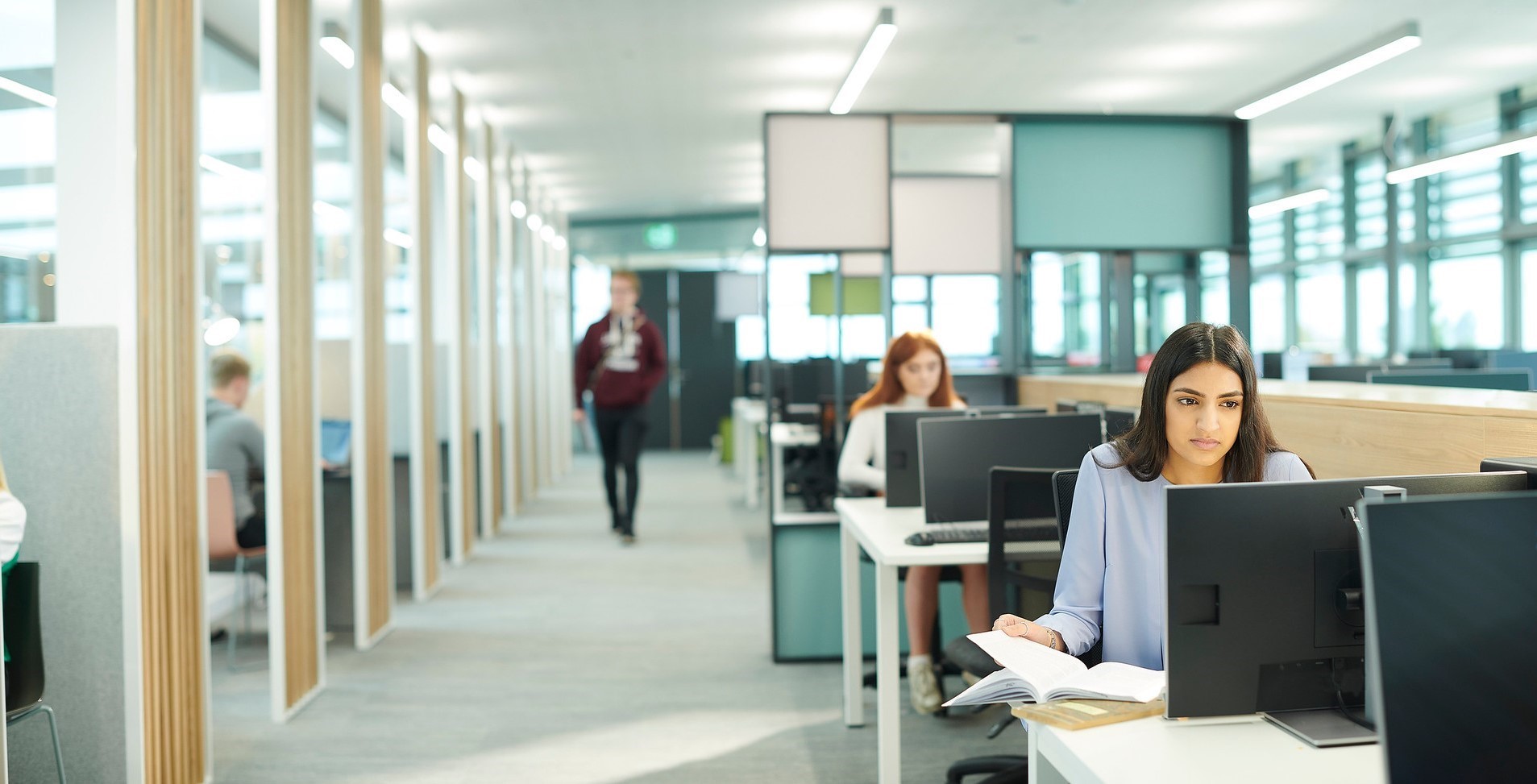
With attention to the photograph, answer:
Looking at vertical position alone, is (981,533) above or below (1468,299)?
below

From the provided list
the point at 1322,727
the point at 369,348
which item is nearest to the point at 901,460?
the point at 1322,727

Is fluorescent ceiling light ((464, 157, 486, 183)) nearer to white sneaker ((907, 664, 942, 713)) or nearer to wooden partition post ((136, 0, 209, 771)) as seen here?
wooden partition post ((136, 0, 209, 771))

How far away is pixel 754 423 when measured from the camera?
9.45 m

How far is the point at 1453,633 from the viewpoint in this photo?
1093 mm

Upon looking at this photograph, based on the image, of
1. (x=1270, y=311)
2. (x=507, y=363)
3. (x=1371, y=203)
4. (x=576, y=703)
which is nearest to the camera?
(x=576, y=703)

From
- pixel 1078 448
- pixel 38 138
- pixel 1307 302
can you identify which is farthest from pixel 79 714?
pixel 1307 302

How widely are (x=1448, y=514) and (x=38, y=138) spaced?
334cm

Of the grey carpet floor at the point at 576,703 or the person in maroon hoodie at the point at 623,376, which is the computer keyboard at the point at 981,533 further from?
the person in maroon hoodie at the point at 623,376

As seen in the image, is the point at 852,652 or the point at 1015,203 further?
the point at 1015,203

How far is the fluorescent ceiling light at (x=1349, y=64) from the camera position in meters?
6.08

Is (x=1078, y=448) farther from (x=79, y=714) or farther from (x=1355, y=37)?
(x=1355, y=37)

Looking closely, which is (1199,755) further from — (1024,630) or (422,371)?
(422,371)

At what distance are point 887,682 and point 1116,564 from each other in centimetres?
114

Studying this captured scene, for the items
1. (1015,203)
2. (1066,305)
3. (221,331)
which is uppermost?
(1066,305)
